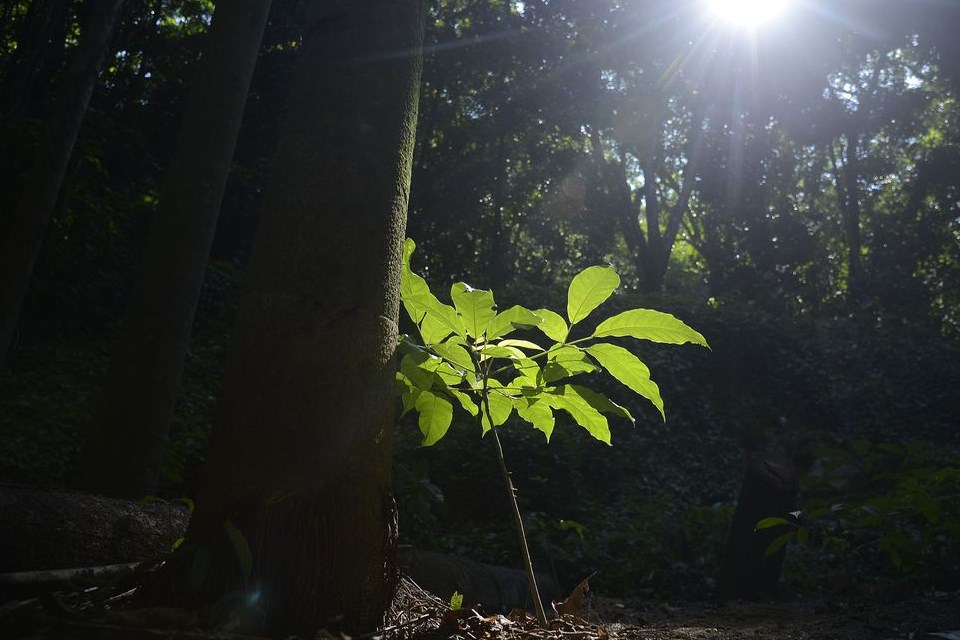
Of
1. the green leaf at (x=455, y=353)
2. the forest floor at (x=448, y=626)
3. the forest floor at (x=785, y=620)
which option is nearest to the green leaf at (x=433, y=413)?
the green leaf at (x=455, y=353)

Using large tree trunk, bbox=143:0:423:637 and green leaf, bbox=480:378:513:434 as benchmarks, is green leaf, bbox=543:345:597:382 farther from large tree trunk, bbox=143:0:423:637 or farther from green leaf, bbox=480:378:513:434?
large tree trunk, bbox=143:0:423:637

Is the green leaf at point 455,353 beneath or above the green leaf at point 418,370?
above

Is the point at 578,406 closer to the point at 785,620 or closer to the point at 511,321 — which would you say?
the point at 511,321

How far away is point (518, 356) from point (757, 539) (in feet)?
14.6

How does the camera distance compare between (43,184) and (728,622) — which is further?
(43,184)

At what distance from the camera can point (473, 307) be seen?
158cm

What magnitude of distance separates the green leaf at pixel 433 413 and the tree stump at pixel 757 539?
4.23 meters

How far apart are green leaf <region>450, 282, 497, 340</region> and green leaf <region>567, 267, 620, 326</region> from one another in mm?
178

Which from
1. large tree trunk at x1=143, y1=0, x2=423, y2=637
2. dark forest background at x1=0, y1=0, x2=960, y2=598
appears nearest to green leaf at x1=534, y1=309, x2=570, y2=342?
large tree trunk at x1=143, y1=0, x2=423, y2=637

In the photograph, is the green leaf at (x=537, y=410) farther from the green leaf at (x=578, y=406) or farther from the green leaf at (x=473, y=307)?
the green leaf at (x=473, y=307)

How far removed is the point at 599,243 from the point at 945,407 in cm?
1245

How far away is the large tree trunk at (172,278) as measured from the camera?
12.2ft

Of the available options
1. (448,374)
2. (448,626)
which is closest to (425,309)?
(448,374)

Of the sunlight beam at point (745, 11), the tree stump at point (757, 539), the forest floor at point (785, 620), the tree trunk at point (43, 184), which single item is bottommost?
the forest floor at point (785, 620)
